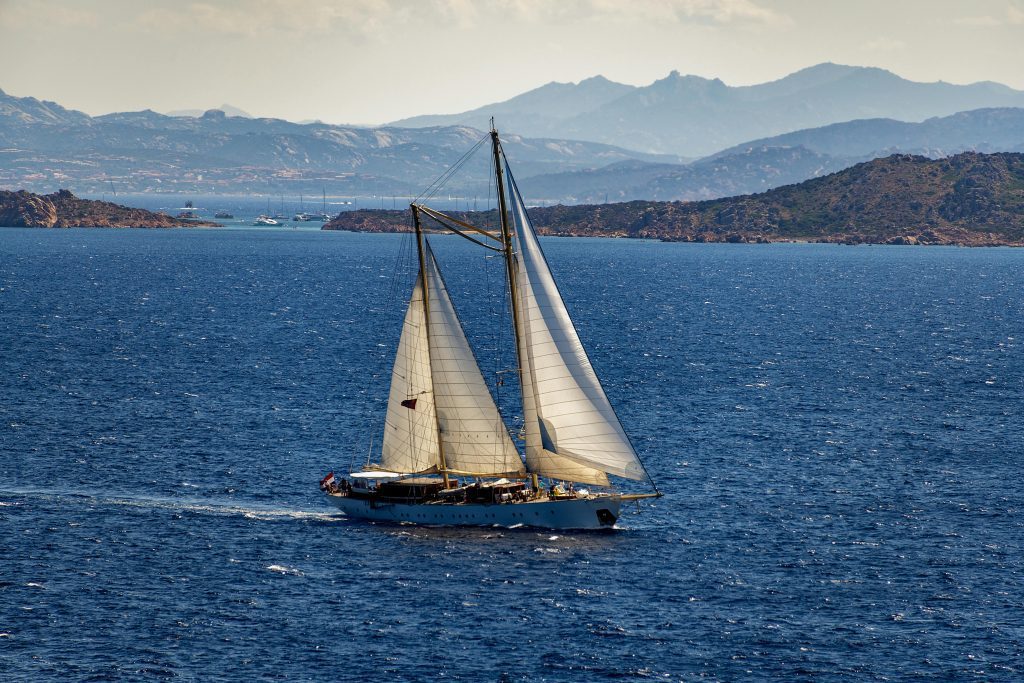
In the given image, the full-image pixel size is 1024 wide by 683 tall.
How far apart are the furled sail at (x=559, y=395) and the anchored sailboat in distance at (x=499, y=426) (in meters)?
0.06

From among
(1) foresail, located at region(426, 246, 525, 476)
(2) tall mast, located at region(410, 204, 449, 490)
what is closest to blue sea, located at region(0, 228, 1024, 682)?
(2) tall mast, located at region(410, 204, 449, 490)

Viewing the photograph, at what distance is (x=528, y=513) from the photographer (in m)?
75.9

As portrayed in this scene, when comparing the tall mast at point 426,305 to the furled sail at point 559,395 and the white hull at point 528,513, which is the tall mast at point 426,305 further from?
the furled sail at point 559,395

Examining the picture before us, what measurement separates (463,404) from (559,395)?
658 cm

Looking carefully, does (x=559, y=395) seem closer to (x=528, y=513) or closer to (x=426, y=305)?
(x=528, y=513)

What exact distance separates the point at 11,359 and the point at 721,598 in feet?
301

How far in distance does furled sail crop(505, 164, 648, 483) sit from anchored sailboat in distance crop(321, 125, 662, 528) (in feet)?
0.19

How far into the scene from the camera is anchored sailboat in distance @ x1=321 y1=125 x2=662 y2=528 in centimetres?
7462

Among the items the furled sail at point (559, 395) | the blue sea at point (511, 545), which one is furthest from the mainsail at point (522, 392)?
the blue sea at point (511, 545)

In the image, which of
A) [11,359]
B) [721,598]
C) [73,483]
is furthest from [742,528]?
[11,359]

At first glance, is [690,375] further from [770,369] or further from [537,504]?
[537,504]

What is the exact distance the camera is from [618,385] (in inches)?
4909

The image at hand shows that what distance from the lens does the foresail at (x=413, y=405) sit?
78.4m

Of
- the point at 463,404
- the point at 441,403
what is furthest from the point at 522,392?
the point at 441,403
